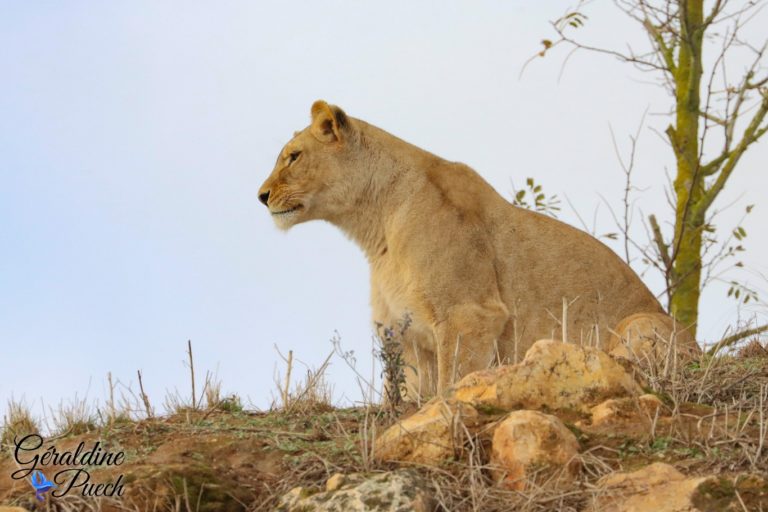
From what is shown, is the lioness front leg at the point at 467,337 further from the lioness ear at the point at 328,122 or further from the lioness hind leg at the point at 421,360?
the lioness ear at the point at 328,122

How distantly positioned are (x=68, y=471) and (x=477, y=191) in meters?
4.13

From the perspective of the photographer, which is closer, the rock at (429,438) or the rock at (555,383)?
the rock at (429,438)

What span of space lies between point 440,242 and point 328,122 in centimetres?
129

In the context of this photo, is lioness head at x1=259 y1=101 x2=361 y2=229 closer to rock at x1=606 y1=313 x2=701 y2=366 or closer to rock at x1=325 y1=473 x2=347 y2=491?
rock at x1=606 y1=313 x2=701 y2=366

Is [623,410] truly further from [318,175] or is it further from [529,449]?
[318,175]

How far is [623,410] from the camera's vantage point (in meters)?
5.60

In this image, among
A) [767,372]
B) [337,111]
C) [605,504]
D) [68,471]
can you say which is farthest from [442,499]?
[337,111]

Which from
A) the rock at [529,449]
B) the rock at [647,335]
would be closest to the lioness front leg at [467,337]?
the rock at [647,335]

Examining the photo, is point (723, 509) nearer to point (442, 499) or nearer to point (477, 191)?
point (442, 499)

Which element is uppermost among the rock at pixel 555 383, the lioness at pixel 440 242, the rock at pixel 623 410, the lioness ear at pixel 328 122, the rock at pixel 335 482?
the lioness ear at pixel 328 122

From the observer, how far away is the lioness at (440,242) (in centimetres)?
833

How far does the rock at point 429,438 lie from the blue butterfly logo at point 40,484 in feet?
4.80

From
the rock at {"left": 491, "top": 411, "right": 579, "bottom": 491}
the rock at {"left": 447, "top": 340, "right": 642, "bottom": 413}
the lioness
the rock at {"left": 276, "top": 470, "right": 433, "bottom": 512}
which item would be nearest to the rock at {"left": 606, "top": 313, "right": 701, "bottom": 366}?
the lioness

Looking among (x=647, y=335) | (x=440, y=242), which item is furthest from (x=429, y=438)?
(x=647, y=335)
